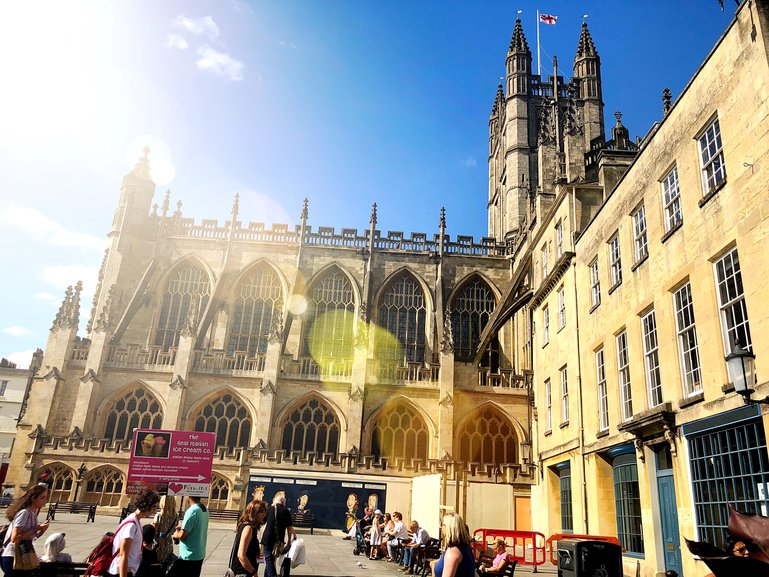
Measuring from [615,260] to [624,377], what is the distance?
304cm

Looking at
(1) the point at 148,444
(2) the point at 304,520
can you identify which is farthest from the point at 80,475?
(1) the point at 148,444

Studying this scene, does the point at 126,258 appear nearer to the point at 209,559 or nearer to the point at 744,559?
the point at 209,559

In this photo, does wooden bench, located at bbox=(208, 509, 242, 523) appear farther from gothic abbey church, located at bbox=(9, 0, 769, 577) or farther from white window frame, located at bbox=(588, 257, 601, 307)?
white window frame, located at bbox=(588, 257, 601, 307)

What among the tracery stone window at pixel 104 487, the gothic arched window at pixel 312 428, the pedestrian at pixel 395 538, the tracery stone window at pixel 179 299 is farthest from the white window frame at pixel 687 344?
the tracery stone window at pixel 179 299

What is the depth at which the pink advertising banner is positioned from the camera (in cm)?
1523

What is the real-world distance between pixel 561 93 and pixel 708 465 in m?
34.7

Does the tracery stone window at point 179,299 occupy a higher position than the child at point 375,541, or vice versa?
the tracery stone window at point 179,299

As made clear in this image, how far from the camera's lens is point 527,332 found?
96.7ft

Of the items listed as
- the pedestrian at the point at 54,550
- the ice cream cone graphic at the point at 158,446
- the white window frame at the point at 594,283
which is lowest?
the pedestrian at the point at 54,550

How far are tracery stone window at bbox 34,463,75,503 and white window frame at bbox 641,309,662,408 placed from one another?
2209 centimetres

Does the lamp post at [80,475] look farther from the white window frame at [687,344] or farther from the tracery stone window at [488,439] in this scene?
the white window frame at [687,344]

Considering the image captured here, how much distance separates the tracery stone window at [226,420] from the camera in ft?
86.8

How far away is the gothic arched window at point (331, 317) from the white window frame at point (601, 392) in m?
16.7

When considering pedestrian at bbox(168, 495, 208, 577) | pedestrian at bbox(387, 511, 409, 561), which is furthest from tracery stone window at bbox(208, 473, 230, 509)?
pedestrian at bbox(168, 495, 208, 577)
